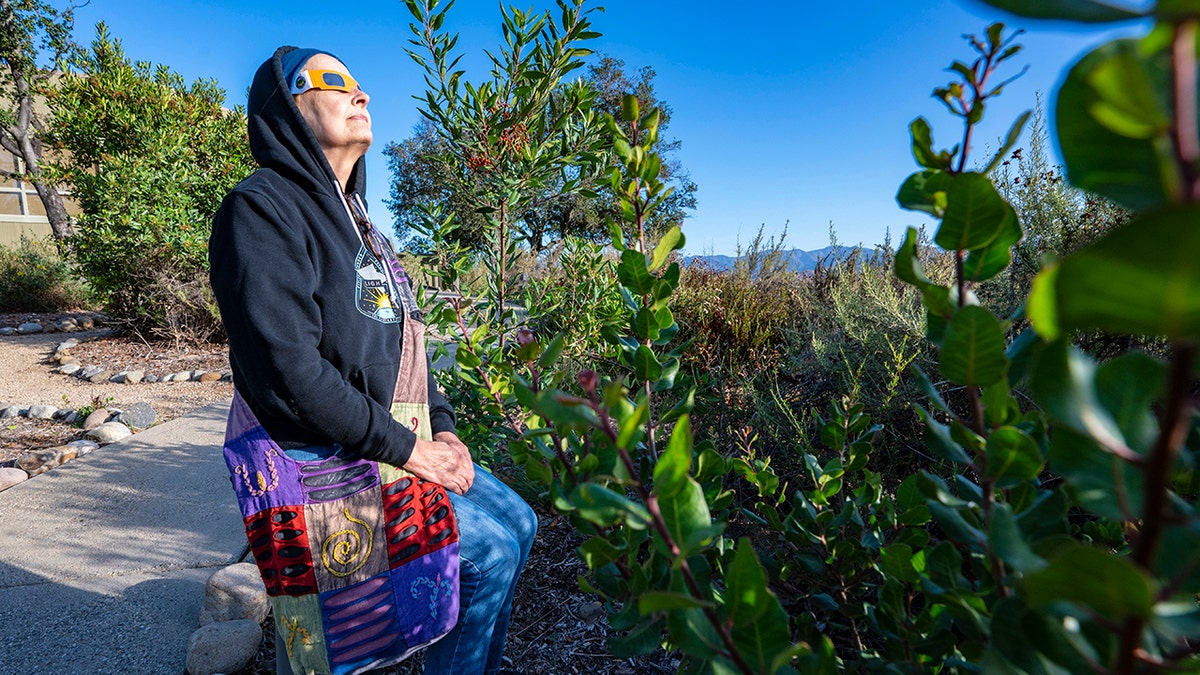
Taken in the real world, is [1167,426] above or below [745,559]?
above

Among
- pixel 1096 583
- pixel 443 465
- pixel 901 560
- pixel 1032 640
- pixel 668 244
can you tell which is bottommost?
pixel 443 465

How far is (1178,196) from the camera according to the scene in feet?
0.83

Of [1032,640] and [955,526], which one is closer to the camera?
[1032,640]

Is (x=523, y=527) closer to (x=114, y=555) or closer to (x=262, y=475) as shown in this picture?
(x=262, y=475)

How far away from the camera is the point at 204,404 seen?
5.17 meters

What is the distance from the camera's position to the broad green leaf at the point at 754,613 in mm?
535

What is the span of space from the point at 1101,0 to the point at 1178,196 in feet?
0.33

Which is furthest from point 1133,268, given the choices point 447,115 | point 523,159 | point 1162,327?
point 447,115

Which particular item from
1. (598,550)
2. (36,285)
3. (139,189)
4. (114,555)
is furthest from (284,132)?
(36,285)

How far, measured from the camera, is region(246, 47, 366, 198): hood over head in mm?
1505

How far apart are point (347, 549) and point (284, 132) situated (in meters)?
1.07

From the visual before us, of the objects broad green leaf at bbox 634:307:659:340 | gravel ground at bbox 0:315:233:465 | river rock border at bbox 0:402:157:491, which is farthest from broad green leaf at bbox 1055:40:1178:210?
gravel ground at bbox 0:315:233:465

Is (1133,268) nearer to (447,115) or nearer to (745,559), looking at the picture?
(745,559)

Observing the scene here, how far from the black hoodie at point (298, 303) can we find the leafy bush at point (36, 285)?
10.9 meters
